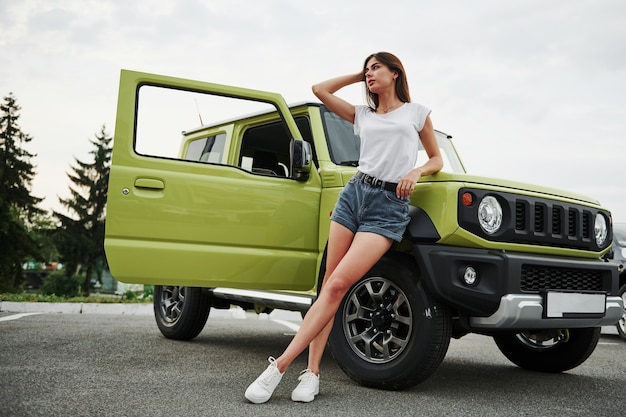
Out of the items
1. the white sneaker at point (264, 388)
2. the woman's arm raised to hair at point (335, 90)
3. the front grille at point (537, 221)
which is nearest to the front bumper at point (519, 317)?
the front grille at point (537, 221)

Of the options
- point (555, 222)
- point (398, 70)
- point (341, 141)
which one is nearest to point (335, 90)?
point (398, 70)

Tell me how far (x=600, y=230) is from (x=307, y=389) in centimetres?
225

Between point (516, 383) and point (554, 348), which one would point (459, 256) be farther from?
point (554, 348)

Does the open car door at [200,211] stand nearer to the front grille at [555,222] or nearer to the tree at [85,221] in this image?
the front grille at [555,222]

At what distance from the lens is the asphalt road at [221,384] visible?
10.5 feet

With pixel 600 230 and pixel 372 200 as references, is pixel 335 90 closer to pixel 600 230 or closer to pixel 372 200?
pixel 372 200

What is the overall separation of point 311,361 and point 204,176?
147 cm

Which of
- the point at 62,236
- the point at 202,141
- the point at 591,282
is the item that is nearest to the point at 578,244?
the point at 591,282

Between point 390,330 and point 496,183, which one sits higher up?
point 496,183

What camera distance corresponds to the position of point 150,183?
162 inches

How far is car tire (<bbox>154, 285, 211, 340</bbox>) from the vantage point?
594 centimetres

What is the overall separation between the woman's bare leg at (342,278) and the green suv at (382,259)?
28 cm

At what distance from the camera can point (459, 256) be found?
3.48 m

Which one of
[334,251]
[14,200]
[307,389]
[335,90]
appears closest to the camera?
[307,389]
